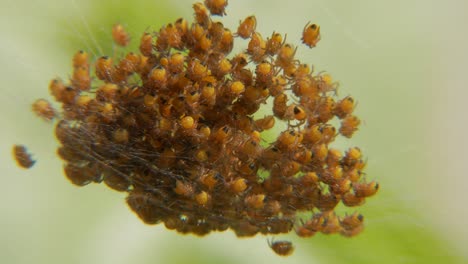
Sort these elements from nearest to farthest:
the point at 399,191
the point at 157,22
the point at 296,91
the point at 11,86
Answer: the point at 11,86, the point at 296,91, the point at 157,22, the point at 399,191

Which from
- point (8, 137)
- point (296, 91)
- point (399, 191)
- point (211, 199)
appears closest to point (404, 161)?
point (399, 191)

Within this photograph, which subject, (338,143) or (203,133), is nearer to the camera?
(203,133)

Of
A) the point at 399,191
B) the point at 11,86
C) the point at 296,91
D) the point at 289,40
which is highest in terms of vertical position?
the point at 289,40

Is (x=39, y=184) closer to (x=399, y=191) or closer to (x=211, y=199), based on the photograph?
(x=211, y=199)
